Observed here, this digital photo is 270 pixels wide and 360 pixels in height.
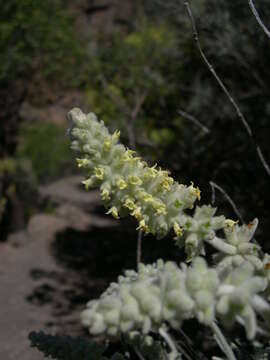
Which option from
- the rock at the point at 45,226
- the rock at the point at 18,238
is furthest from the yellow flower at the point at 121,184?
the rock at the point at 45,226

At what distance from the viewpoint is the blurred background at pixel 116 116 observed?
5254 millimetres

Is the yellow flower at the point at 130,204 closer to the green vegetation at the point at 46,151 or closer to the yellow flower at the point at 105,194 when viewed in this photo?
the yellow flower at the point at 105,194

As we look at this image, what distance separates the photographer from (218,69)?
6.23 metres

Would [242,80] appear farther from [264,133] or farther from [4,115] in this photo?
[4,115]

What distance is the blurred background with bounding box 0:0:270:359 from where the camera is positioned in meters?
5.25

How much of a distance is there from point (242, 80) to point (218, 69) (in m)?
0.32

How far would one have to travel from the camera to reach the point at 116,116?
23.8 feet

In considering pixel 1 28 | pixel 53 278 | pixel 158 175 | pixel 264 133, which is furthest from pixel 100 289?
pixel 158 175

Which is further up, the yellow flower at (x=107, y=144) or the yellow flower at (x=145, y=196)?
the yellow flower at (x=107, y=144)

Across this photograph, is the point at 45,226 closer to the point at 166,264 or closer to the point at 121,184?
the point at 121,184

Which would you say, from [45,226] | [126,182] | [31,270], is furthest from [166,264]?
[45,226]

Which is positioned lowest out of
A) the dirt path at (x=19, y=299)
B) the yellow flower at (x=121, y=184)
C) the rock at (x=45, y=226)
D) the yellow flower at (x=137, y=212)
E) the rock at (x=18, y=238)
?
the rock at (x=45, y=226)

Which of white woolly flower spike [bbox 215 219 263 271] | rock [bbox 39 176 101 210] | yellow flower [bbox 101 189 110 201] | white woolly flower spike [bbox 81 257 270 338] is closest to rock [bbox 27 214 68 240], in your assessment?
rock [bbox 39 176 101 210]

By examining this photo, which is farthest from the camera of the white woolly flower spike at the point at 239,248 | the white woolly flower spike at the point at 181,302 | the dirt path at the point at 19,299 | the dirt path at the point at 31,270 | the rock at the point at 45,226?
the rock at the point at 45,226
